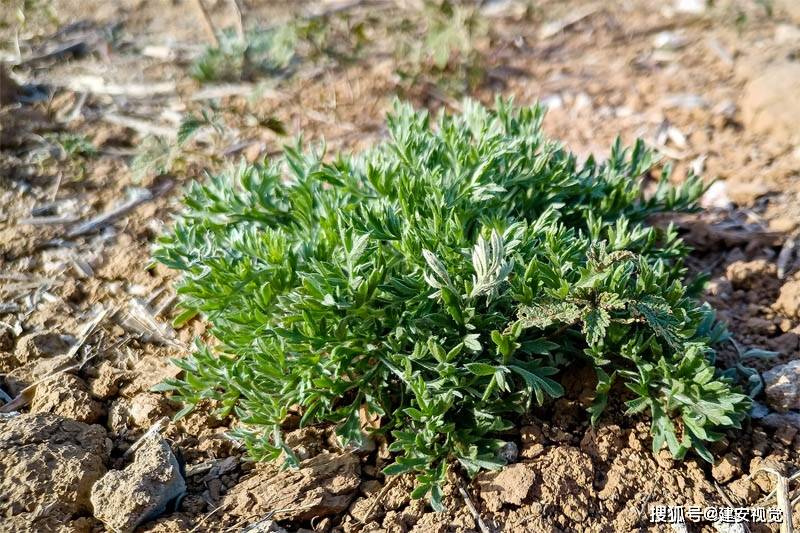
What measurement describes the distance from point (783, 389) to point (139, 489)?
2710 millimetres

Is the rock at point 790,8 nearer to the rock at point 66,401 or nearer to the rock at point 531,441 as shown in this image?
the rock at point 531,441

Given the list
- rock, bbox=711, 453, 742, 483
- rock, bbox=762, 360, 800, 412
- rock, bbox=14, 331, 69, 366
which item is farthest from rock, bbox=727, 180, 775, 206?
rock, bbox=14, 331, 69, 366

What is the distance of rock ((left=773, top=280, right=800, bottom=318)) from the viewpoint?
146 inches

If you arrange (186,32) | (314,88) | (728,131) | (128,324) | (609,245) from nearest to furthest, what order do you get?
(609,245), (128,324), (728,131), (314,88), (186,32)

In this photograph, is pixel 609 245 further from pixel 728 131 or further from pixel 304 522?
pixel 728 131

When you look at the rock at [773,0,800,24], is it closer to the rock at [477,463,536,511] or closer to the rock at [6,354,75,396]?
the rock at [477,463,536,511]

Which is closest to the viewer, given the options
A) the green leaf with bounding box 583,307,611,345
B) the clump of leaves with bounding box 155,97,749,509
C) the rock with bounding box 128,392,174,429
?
the green leaf with bounding box 583,307,611,345

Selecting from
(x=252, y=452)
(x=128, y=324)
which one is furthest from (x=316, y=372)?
(x=128, y=324)

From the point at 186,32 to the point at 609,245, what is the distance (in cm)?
470

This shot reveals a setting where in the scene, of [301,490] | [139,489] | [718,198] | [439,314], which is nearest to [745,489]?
[439,314]

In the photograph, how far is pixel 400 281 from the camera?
3037 mm

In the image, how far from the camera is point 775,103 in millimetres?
4836

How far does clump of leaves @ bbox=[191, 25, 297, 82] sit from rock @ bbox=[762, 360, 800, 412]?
394 centimetres

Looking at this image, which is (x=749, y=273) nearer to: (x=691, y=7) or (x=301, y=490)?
(x=301, y=490)
